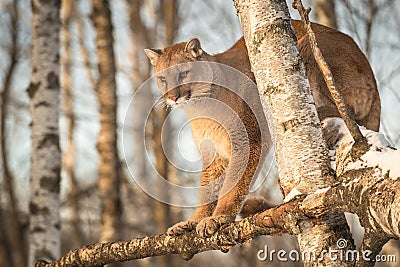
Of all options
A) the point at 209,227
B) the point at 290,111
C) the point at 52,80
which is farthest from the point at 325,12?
the point at 290,111

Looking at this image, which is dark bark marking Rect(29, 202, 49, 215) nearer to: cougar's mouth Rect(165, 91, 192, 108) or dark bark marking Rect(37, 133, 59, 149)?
dark bark marking Rect(37, 133, 59, 149)

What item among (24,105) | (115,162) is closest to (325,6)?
(115,162)

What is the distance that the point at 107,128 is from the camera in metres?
7.27

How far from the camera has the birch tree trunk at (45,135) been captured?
536 centimetres

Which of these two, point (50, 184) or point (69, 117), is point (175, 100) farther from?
point (69, 117)

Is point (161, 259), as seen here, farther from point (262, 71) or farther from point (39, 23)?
point (262, 71)

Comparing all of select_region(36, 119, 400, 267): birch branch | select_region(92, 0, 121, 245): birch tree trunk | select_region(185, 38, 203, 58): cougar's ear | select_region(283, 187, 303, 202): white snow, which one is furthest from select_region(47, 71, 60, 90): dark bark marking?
select_region(283, 187, 303, 202): white snow

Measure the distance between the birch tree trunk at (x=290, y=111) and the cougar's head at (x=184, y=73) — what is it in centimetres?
142

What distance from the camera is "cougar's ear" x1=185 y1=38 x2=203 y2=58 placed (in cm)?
375

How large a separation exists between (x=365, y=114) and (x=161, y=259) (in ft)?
24.1

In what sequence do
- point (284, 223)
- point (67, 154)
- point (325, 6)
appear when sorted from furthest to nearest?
point (67, 154)
point (325, 6)
point (284, 223)

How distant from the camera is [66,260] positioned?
3.27 metres

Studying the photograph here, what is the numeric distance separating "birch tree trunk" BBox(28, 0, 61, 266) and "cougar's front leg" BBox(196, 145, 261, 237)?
242 cm

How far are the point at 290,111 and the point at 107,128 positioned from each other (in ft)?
17.5
